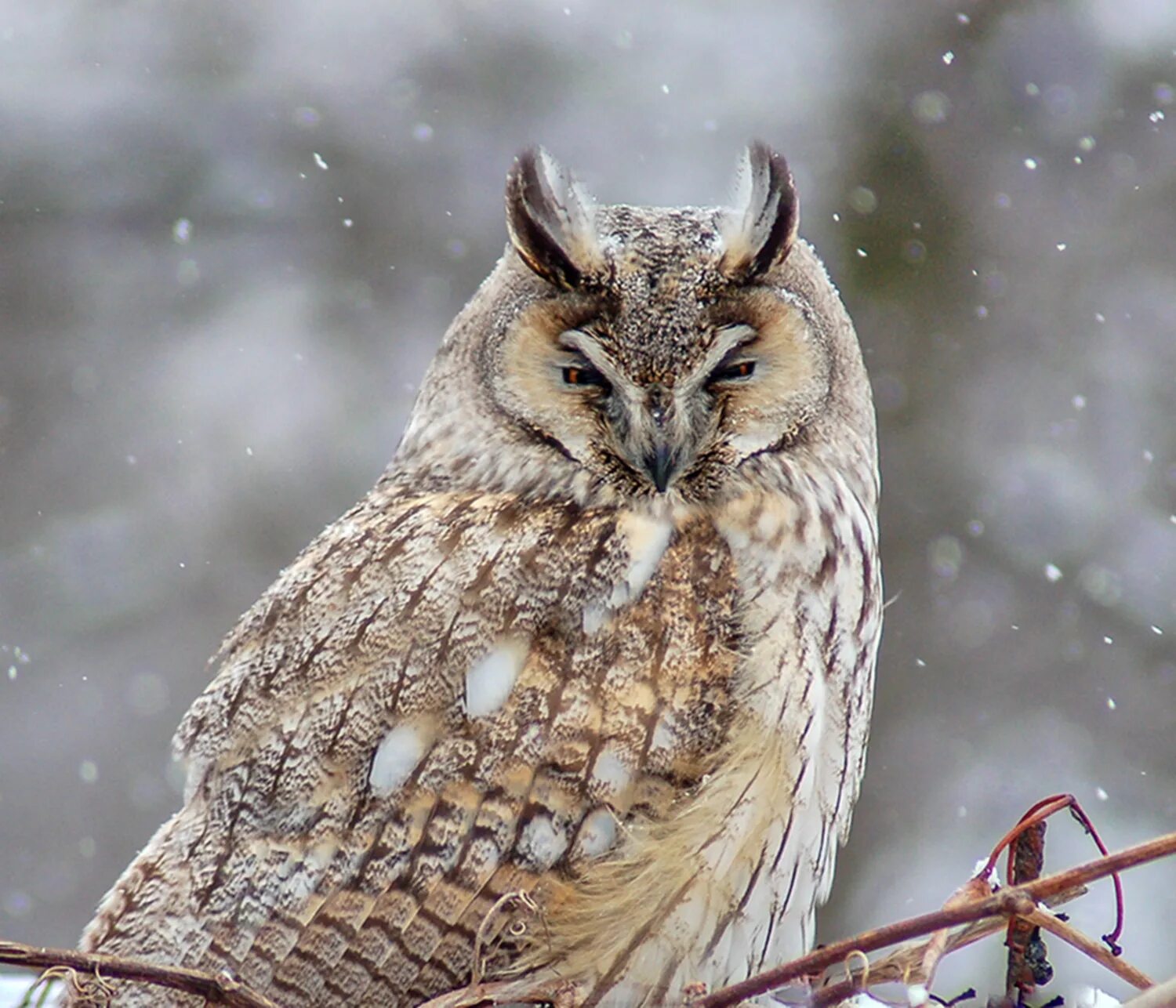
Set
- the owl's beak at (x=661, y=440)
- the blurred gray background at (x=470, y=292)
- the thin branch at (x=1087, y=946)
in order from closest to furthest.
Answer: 1. the thin branch at (x=1087, y=946)
2. the owl's beak at (x=661, y=440)
3. the blurred gray background at (x=470, y=292)

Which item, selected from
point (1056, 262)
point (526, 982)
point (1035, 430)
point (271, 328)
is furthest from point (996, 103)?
point (526, 982)

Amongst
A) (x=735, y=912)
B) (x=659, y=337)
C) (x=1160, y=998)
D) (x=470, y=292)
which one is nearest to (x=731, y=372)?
(x=659, y=337)

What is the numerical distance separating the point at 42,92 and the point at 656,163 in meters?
3.10

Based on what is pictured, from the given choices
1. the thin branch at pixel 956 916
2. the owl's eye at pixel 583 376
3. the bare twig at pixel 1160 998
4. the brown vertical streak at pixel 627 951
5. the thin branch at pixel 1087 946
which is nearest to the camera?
the bare twig at pixel 1160 998

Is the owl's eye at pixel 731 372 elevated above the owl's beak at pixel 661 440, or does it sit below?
above

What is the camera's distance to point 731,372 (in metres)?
2.52

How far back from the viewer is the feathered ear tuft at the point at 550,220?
2.51m

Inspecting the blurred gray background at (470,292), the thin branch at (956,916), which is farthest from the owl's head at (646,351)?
the blurred gray background at (470,292)

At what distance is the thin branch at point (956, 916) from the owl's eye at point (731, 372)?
1.14 m

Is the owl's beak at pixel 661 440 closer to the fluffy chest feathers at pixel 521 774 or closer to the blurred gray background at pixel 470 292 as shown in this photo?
the fluffy chest feathers at pixel 521 774

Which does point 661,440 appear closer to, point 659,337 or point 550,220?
point 659,337

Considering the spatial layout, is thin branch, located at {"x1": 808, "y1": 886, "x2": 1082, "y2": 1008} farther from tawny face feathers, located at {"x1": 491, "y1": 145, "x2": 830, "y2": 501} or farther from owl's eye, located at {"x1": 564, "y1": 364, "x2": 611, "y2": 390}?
owl's eye, located at {"x1": 564, "y1": 364, "x2": 611, "y2": 390}

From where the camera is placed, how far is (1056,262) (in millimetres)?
7613

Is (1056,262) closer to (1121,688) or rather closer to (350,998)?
(1121,688)
